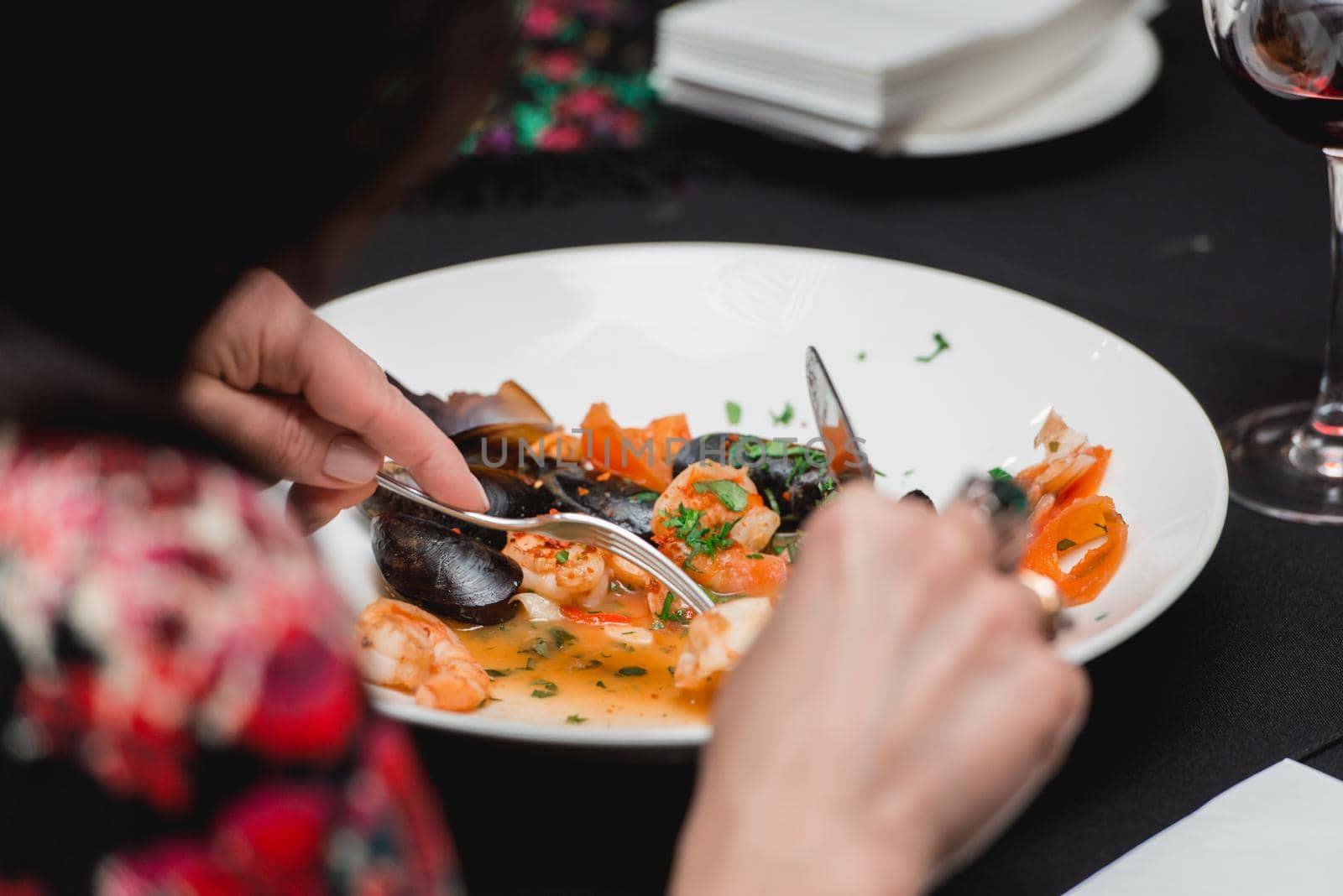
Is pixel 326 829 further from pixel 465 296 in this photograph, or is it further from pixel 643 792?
pixel 465 296

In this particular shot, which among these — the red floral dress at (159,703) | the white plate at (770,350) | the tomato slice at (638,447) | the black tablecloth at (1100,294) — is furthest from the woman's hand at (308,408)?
the red floral dress at (159,703)

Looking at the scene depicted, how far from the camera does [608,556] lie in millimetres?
1297

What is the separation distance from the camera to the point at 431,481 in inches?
49.1

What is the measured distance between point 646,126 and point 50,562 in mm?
2106

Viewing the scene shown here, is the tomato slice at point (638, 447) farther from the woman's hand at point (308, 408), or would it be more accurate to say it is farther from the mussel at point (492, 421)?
the woman's hand at point (308, 408)

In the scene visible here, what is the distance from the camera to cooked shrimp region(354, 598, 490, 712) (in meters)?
0.99

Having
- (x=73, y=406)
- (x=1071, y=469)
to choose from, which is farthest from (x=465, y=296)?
(x=73, y=406)

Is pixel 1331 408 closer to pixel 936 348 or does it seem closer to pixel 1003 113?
pixel 936 348

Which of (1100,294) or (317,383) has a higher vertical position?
(317,383)

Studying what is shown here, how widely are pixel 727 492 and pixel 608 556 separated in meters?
0.13

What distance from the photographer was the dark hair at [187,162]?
18.2 inches

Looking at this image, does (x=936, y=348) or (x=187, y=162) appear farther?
(x=936, y=348)

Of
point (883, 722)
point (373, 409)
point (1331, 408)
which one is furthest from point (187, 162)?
point (1331, 408)

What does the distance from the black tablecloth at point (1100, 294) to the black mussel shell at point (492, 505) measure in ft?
0.96
